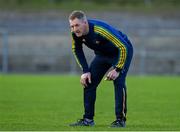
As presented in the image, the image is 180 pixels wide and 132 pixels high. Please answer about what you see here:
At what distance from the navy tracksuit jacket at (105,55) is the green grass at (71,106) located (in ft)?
1.44

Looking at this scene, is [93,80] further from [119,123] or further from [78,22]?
[78,22]

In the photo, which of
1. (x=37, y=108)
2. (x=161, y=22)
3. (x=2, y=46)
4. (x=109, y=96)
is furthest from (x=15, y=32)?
(x=37, y=108)

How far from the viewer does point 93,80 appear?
475 inches

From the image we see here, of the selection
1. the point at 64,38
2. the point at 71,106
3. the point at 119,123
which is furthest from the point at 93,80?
the point at 64,38

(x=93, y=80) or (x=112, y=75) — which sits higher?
(x=112, y=75)

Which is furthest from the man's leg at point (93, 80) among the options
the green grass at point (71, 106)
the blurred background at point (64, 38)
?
the blurred background at point (64, 38)

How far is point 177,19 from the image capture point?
43.9 m

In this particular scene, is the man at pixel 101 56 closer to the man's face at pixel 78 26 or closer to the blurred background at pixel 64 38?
the man's face at pixel 78 26

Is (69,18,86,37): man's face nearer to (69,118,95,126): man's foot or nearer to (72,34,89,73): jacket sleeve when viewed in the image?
(72,34,89,73): jacket sleeve

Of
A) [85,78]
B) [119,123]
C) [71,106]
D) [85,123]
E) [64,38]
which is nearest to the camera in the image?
[119,123]

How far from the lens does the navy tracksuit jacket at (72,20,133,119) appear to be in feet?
37.8

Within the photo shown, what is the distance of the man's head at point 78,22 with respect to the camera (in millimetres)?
11234

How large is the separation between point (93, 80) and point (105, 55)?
0.47 m

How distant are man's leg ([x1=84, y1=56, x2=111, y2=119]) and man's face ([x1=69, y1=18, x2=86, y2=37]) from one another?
2.62ft
